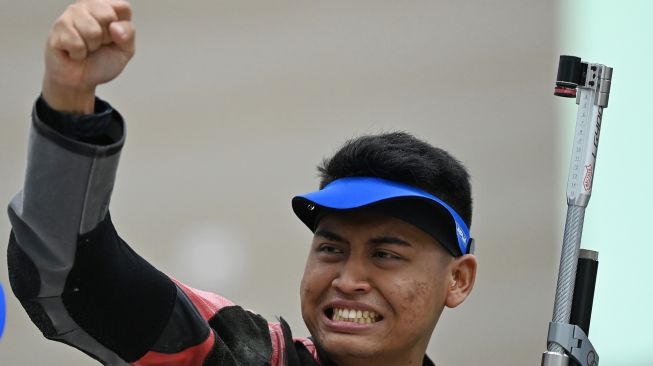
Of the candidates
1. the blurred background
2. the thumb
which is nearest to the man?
the thumb

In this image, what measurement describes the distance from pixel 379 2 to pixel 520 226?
4.06ft

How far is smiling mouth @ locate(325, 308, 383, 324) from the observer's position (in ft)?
10.2

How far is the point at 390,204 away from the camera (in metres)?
3.13

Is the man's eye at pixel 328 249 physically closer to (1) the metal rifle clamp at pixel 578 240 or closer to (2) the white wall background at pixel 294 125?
(1) the metal rifle clamp at pixel 578 240

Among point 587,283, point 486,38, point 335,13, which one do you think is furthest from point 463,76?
point 587,283

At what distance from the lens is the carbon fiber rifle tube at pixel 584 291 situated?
3494 millimetres

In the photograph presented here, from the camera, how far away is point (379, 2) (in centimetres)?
591

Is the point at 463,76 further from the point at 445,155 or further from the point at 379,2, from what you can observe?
the point at 445,155

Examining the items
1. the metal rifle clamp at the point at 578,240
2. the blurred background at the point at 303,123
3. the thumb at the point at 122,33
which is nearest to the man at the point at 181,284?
the thumb at the point at 122,33

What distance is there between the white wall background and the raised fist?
333cm

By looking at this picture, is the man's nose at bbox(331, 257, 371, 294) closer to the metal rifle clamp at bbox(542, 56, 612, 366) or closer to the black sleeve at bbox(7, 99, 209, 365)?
the black sleeve at bbox(7, 99, 209, 365)

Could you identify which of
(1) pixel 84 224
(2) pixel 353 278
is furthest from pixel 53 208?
(2) pixel 353 278

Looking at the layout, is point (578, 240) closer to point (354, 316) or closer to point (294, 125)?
point (354, 316)

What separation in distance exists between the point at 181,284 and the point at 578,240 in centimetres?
119
